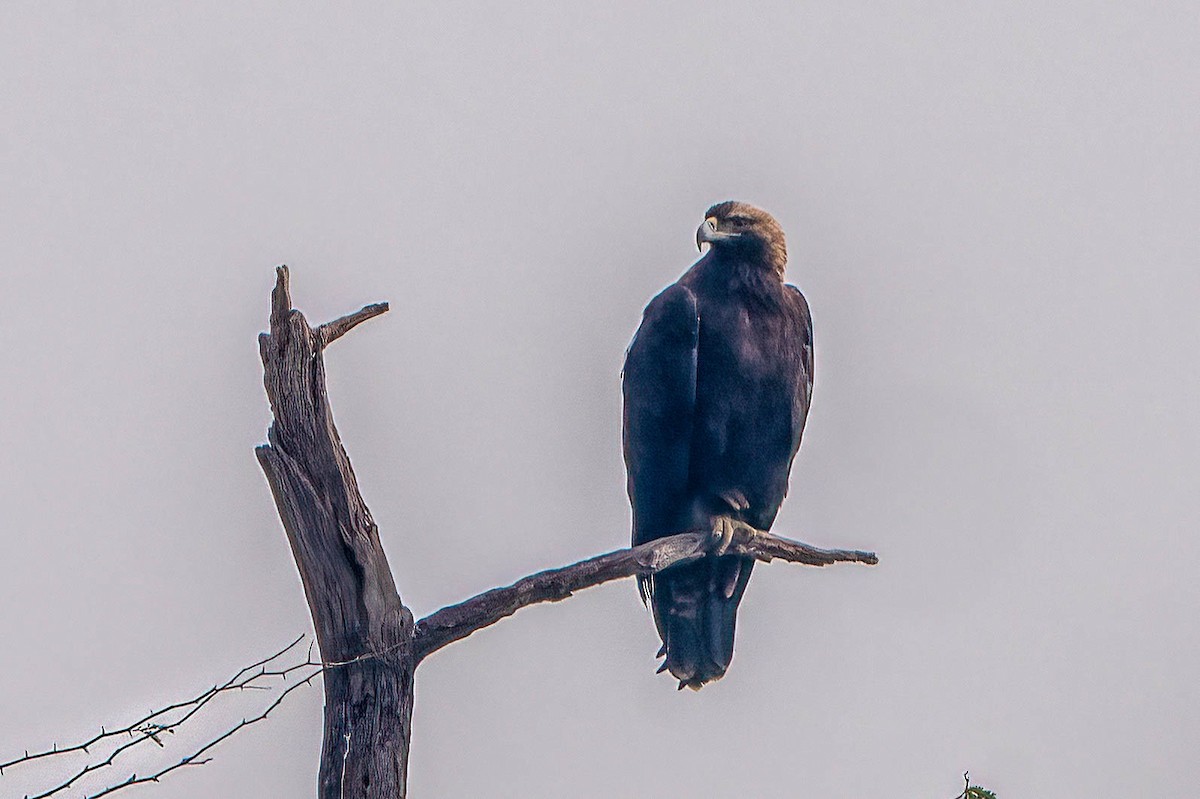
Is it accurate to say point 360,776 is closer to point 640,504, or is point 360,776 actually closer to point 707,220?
point 640,504

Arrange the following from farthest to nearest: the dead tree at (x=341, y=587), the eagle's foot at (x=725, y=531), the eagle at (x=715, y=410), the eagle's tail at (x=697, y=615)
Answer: the eagle's tail at (x=697, y=615), the eagle at (x=715, y=410), the eagle's foot at (x=725, y=531), the dead tree at (x=341, y=587)

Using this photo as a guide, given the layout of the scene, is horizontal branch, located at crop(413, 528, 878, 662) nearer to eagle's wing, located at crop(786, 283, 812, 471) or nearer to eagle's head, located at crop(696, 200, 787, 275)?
eagle's wing, located at crop(786, 283, 812, 471)

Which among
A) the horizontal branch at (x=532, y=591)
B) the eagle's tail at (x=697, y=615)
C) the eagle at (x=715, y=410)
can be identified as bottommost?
the horizontal branch at (x=532, y=591)

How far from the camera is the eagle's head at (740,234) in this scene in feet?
24.4

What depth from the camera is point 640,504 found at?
7645 mm

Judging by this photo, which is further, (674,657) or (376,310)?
(674,657)

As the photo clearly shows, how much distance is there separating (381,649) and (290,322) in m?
1.12

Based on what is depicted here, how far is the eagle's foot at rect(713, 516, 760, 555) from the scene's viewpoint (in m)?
7.10

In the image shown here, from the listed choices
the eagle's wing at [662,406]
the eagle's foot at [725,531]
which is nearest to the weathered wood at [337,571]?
the eagle's foot at [725,531]

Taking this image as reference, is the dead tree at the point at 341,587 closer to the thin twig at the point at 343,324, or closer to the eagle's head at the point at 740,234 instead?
the thin twig at the point at 343,324

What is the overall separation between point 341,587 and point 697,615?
105 inches

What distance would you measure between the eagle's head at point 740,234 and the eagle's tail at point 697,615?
4.74 feet

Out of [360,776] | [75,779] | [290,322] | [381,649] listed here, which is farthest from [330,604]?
[75,779]

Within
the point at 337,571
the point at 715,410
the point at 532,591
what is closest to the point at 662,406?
the point at 715,410
